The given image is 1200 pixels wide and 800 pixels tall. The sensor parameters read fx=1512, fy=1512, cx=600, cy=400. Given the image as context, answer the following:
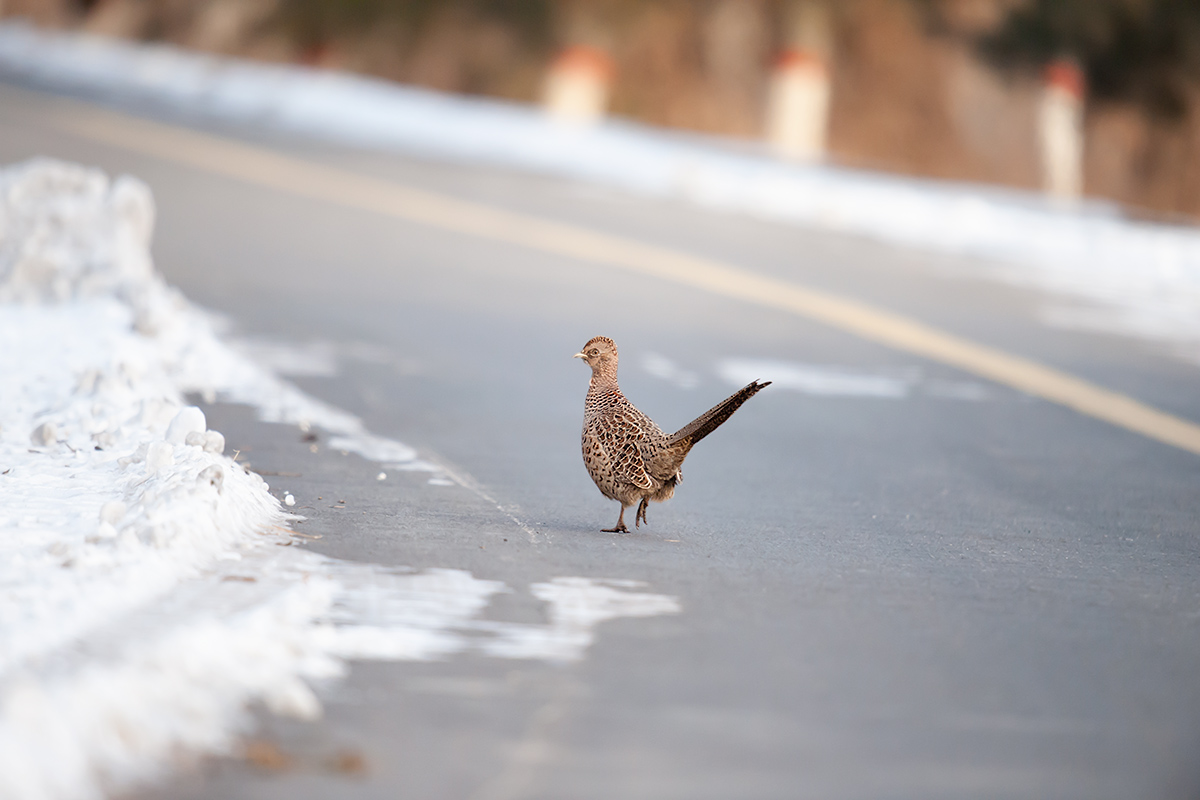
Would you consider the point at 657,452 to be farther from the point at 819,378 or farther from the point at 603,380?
the point at 819,378

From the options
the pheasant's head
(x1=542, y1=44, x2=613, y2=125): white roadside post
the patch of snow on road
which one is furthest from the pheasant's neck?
(x1=542, y1=44, x2=613, y2=125): white roadside post

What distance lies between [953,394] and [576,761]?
24.0ft

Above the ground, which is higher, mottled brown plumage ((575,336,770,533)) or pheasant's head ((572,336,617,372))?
pheasant's head ((572,336,617,372))

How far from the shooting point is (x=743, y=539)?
686cm

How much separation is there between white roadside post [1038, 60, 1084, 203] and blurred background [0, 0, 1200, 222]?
0.11ft

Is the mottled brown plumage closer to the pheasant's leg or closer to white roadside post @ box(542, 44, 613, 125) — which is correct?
the pheasant's leg

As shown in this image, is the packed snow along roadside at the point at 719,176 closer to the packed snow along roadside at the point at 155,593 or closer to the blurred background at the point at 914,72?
the blurred background at the point at 914,72

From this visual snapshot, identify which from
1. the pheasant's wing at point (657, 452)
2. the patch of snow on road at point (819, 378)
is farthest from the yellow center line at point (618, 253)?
the pheasant's wing at point (657, 452)

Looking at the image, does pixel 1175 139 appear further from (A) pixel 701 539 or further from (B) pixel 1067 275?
(A) pixel 701 539

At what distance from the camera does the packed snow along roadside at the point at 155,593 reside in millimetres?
4035

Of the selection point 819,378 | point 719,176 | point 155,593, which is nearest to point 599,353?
point 155,593

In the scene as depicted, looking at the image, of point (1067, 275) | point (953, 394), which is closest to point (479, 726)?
point (953, 394)

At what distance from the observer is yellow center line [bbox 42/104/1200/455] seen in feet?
36.5

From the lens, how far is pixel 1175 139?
33438mm
